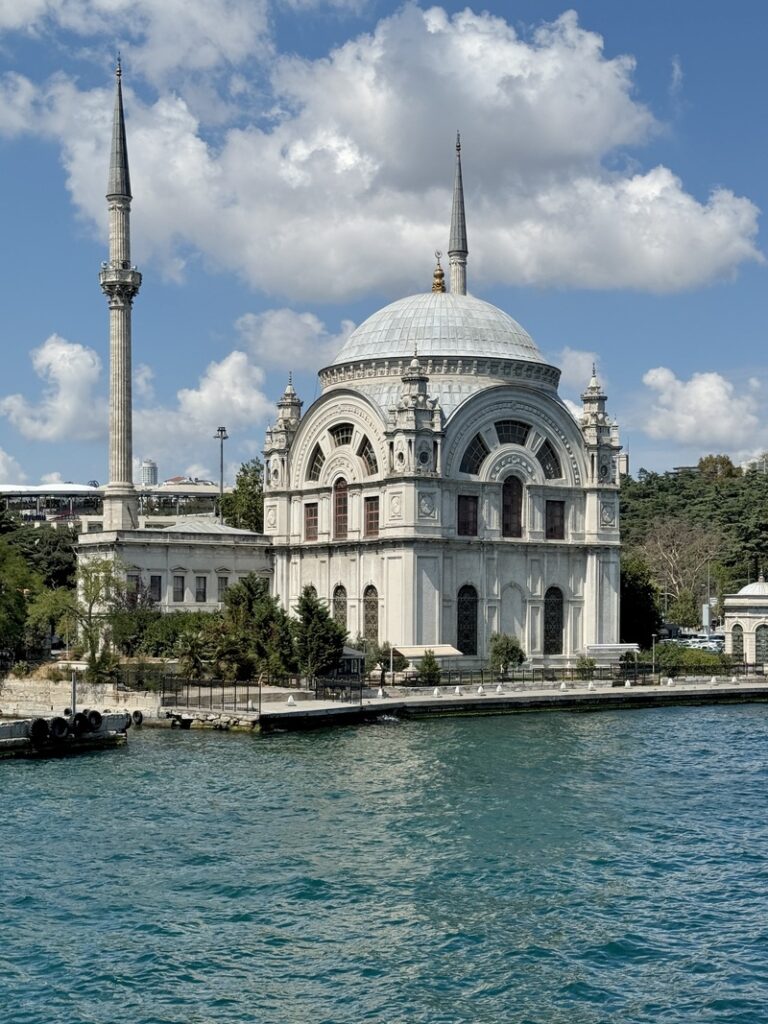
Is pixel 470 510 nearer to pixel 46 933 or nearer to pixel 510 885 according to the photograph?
pixel 510 885

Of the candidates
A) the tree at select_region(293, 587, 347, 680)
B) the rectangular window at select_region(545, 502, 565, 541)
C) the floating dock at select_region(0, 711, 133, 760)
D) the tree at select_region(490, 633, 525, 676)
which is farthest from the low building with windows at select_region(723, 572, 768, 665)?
the floating dock at select_region(0, 711, 133, 760)

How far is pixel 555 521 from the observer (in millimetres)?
68000

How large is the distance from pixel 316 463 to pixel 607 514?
14.3 meters

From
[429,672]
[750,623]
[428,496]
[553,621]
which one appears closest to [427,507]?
[428,496]

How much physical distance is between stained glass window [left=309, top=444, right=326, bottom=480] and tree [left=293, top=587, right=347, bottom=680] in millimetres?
16086

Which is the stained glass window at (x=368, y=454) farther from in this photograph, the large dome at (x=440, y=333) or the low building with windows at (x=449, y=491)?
the large dome at (x=440, y=333)

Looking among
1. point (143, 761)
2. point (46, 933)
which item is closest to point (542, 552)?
point (143, 761)

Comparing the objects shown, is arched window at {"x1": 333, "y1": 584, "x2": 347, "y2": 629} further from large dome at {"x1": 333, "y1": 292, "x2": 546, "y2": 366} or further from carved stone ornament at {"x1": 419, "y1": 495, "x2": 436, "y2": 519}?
large dome at {"x1": 333, "y1": 292, "x2": 546, "y2": 366}

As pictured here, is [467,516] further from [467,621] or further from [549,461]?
[549,461]

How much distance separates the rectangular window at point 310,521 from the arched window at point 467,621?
9.20m

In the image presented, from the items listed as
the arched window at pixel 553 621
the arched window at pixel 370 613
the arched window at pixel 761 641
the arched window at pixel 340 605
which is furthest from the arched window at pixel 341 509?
the arched window at pixel 761 641

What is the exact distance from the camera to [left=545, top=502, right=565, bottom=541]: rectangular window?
67750mm

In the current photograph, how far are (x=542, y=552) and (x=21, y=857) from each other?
1616 inches

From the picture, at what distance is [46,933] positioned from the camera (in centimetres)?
2431
